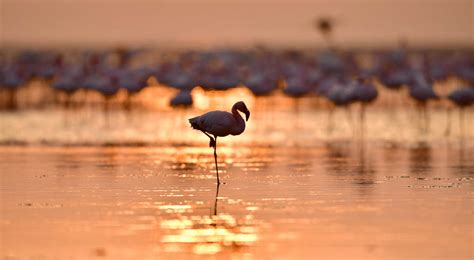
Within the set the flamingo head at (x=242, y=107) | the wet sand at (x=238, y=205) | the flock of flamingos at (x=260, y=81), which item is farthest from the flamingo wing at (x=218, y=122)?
the flock of flamingos at (x=260, y=81)

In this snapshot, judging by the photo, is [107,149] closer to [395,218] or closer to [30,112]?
[395,218]

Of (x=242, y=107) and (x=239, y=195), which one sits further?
(x=242, y=107)

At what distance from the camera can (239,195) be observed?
46.3 feet

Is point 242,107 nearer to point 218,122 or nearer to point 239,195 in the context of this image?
point 218,122

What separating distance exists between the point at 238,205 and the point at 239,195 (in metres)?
0.86

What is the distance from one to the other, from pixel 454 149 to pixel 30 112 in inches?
538

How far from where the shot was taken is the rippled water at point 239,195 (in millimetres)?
10680

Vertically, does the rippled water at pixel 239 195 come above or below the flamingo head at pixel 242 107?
below

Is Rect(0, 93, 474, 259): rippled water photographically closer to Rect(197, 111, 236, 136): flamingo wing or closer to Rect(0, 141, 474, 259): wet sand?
Rect(0, 141, 474, 259): wet sand

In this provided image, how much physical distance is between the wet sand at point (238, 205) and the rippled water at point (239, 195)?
0.06 ft

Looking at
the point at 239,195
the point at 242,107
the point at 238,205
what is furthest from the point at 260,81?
the point at 238,205

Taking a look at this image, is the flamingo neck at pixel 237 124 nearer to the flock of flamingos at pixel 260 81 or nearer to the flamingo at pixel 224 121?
the flamingo at pixel 224 121

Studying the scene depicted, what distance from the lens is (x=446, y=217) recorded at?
39.9ft

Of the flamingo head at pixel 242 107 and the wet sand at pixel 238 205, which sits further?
the flamingo head at pixel 242 107
